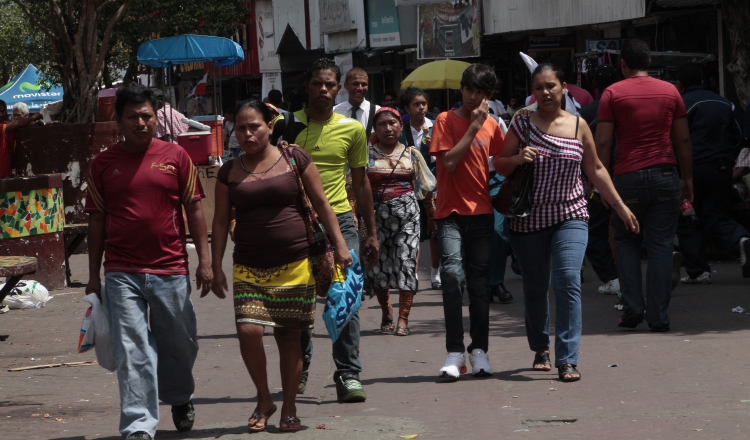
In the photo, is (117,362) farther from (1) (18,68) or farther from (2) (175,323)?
(1) (18,68)

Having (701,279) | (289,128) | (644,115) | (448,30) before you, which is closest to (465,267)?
(289,128)

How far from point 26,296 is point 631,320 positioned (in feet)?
18.9

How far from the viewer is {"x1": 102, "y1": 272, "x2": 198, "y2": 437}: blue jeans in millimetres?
5844

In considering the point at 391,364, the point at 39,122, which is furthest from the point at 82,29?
the point at 391,364

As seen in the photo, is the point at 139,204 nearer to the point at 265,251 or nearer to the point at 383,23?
the point at 265,251

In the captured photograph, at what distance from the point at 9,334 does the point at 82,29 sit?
6.10 meters

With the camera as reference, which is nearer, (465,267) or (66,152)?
(465,267)

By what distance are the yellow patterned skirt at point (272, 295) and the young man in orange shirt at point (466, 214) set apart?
136 centimetres

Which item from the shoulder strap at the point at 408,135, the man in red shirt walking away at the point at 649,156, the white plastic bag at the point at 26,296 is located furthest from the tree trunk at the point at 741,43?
the white plastic bag at the point at 26,296

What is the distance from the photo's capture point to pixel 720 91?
18.5 meters

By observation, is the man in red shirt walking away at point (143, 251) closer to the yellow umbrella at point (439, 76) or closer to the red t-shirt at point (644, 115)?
the red t-shirt at point (644, 115)

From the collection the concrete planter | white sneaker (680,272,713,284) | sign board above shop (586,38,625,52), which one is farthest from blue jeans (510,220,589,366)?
sign board above shop (586,38,625,52)

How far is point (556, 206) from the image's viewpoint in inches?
279

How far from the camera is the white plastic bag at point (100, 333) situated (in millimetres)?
5984
